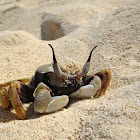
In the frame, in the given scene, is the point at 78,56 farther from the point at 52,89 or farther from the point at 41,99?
the point at 41,99

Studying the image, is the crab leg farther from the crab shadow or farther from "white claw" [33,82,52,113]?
"white claw" [33,82,52,113]

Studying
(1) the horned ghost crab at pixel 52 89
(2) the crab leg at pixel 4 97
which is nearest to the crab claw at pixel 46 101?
(1) the horned ghost crab at pixel 52 89

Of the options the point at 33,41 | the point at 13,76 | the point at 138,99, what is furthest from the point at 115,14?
the point at 138,99

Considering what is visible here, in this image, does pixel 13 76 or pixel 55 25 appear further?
pixel 55 25

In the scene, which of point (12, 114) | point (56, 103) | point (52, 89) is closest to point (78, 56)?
point (52, 89)

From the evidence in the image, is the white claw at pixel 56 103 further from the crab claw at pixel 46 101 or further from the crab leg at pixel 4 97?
the crab leg at pixel 4 97

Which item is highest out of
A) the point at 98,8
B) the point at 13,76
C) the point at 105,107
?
the point at 98,8

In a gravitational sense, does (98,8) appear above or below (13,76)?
above

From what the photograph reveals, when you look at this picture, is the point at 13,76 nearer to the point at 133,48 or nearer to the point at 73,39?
the point at 73,39
